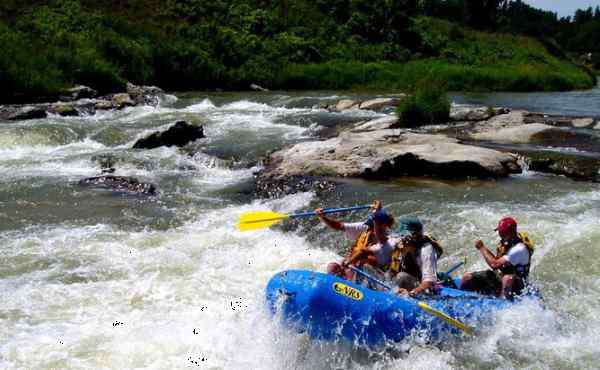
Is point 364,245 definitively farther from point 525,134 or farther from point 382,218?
point 525,134

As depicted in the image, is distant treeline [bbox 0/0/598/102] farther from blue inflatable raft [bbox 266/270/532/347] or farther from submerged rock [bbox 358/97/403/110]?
blue inflatable raft [bbox 266/270/532/347]

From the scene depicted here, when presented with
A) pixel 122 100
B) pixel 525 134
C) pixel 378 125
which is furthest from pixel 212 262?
pixel 122 100

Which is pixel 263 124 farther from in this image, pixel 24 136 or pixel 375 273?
pixel 375 273

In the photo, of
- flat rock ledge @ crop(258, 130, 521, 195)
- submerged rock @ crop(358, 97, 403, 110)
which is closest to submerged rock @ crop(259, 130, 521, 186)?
flat rock ledge @ crop(258, 130, 521, 195)

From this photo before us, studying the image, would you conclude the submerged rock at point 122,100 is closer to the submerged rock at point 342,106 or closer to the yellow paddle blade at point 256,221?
the submerged rock at point 342,106

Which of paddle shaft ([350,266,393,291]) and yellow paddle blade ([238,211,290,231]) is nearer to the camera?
paddle shaft ([350,266,393,291])

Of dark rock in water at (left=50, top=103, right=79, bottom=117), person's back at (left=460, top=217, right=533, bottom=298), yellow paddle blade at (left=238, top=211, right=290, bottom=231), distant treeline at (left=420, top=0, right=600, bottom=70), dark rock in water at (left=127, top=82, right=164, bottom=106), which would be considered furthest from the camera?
distant treeline at (left=420, top=0, right=600, bottom=70)

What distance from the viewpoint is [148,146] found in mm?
13938

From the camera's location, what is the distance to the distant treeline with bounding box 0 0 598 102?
77.3 feet

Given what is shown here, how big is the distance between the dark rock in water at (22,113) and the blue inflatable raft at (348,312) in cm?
1427

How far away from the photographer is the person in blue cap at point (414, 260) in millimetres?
5324

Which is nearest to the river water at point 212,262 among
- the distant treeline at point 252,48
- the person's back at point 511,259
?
the person's back at point 511,259

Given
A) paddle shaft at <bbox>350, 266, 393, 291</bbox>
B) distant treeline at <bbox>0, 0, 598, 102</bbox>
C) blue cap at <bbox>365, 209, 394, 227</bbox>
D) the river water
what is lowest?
the river water

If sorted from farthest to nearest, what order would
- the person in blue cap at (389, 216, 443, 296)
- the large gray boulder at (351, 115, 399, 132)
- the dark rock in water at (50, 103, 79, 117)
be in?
the dark rock in water at (50, 103, 79, 117), the large gray boulder at (351, 115, 399, 132), the person in blue cap at (389, 216, 443, 296)
